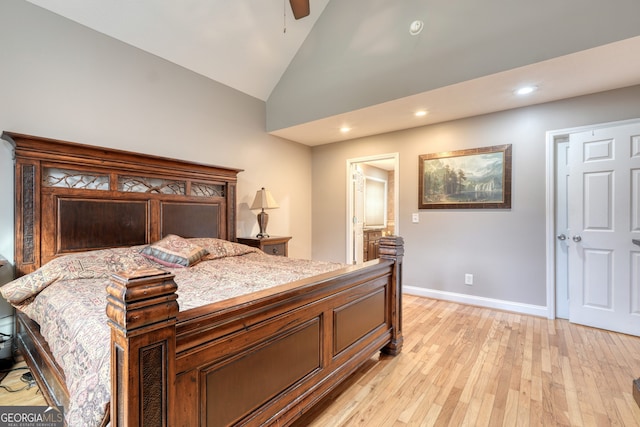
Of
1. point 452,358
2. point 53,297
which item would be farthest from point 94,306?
point 452,358

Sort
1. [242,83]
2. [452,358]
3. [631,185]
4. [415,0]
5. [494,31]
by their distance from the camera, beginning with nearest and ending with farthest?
[452,358]
[494,31]
[631,185]
[415,0]
[242,83]

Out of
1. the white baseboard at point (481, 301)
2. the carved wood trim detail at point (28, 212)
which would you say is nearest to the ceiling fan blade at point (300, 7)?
the carved wood trim detail at point (28, 212)

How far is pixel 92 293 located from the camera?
1.58 meters

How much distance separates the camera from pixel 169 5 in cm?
271

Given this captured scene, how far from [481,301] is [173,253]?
342cm

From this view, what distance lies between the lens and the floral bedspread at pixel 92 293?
972mm

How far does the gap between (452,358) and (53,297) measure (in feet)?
8.78

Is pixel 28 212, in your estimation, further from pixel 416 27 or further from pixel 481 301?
pixel 481 301

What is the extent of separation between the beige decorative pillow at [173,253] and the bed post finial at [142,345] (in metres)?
1.64

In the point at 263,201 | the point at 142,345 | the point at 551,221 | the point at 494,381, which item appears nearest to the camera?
the point at 142,345

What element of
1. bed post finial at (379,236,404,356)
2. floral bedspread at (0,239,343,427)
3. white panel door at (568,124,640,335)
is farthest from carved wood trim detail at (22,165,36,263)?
white panel door at (568,124,640,335)

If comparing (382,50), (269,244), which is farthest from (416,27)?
(269,244)

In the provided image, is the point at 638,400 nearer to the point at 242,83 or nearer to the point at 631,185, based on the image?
the point at 631,185

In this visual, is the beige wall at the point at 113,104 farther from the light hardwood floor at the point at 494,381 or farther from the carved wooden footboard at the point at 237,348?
the carved wooden footboard at the point at 237,348
